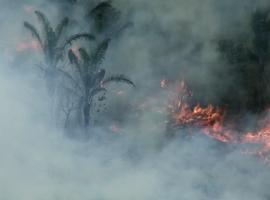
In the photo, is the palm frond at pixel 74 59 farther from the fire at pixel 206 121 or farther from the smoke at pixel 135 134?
the fire at pixel 206 121

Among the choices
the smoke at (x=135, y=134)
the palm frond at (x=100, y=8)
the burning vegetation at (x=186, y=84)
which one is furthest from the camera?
the palm frond at (x=100, y=8)

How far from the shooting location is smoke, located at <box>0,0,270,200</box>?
1980 cm

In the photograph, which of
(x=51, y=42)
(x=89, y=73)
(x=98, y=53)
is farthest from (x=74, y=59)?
(x=51, y=42)

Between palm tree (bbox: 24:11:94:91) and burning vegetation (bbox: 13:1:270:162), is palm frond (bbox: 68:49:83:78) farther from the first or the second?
palm tree (bbox: 24:11:94:91)

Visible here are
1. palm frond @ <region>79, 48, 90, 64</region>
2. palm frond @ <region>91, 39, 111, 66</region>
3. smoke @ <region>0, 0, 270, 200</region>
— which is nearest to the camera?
smoke @ <region>0, 0, 270, 200</region>

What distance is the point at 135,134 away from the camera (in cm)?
2806

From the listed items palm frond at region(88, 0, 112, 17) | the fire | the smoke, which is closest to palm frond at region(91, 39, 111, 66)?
palm frond at region(88, 0, 112, 17)

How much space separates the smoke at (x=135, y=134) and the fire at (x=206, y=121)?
0.67m

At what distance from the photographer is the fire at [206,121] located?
25.8 meters

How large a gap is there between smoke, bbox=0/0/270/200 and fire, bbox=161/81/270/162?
675 millimetres

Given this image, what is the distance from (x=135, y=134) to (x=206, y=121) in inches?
129

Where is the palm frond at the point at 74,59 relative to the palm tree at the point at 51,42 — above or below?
below

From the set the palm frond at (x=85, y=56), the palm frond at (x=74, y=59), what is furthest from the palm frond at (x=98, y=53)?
the palm frond at (x=74, y=59)

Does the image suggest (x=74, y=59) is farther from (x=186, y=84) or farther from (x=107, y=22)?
(x=186, y=84)
